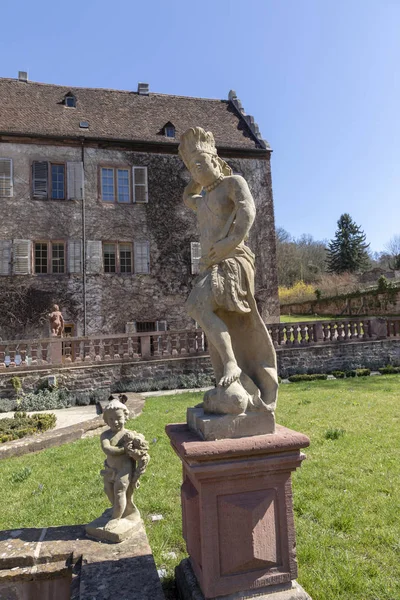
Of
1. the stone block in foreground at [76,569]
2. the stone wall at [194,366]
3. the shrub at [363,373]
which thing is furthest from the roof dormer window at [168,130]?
the stone block in foreground at [76,569]

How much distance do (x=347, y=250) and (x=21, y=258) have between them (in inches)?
1590

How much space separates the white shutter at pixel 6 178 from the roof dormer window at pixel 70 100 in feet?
16.0

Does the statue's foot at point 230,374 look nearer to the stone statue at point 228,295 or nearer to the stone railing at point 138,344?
the stone statue at point 228,295

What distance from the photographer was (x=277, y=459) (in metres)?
2.69

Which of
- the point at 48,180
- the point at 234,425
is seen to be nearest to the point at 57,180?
the point at 48,180

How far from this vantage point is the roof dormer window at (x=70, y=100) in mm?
21500

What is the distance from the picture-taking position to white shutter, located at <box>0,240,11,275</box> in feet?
61.4

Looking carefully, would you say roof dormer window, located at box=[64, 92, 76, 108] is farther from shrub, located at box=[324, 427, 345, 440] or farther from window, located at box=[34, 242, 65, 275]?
shrub, located at box=[324, 427, 345, 440]

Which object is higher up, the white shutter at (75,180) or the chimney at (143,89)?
the chimney at (143,89)

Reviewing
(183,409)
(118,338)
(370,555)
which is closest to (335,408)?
(183,409)

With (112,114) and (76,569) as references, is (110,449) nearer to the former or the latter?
(76,569)

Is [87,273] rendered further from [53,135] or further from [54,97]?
[54,97]

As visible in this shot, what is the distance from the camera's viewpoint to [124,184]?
20766 millimetres

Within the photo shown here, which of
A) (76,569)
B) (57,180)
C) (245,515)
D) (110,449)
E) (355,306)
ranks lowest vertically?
(76,569)
